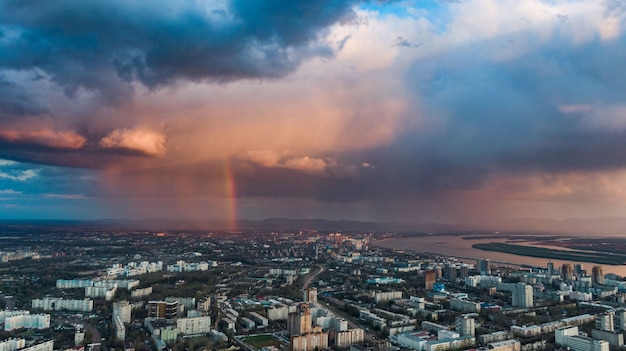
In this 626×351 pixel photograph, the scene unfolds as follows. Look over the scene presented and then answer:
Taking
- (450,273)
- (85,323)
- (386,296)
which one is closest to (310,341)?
(85,323)

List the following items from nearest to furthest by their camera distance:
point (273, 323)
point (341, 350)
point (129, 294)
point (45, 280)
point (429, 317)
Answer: point (341, 350) → point (273, 323) → point (429, 317) → point (129, 294) → point (45, 280)

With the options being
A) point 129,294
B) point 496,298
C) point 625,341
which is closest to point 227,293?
point 129,294

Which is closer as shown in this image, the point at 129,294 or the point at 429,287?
the point at 129,294

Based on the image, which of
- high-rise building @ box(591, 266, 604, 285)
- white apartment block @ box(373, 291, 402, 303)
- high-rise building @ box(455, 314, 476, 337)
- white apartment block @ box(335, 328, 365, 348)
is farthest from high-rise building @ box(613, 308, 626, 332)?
high-rise building @ box(591, 266, 604, 285)

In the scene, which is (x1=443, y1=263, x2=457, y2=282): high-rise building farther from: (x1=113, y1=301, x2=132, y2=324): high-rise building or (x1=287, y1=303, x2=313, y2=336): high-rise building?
(x1=113, y1=301, x2=132, y2=324): high-rise building

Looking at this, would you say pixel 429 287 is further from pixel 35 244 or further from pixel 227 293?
pixel 35 244

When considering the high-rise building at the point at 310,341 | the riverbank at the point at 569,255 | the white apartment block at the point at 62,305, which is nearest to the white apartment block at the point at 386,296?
the high-rise building at the point at 310,341

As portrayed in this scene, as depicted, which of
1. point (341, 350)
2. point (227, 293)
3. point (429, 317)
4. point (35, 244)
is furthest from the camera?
point (35, 244)
